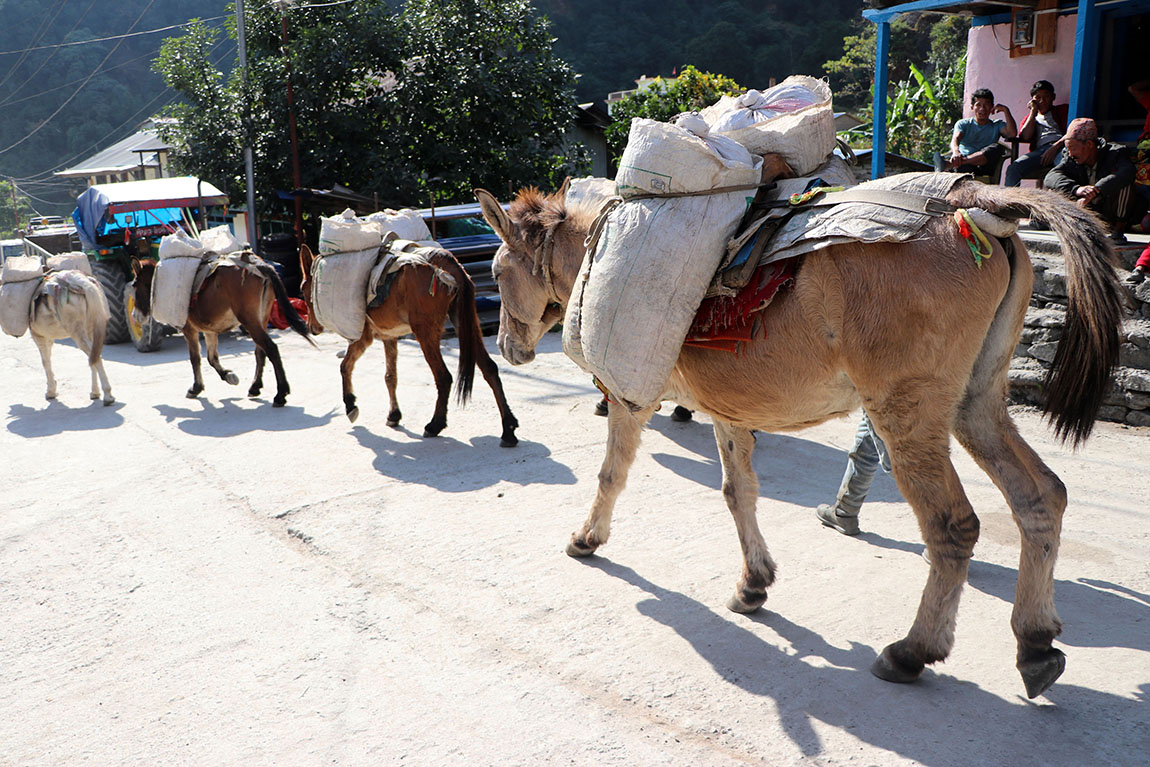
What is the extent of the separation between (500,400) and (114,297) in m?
8.42

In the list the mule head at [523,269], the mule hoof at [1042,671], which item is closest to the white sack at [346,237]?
the mule head at [523,269]

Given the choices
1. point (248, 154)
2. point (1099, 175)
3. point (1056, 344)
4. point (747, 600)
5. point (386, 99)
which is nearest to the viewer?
point (747, 600)

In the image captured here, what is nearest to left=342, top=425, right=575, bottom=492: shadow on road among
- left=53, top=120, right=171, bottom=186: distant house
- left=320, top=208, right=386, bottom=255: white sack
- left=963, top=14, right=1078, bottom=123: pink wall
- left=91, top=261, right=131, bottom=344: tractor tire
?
left=320, top=208, right=386, bottom=255: white sack

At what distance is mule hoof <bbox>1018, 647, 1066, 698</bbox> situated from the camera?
2748mm

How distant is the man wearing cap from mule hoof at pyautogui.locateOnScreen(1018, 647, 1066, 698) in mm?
5181

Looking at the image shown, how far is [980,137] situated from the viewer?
29.5 ft

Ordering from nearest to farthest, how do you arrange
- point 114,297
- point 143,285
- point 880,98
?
point 143,285 < point 880,98 < point 114,297

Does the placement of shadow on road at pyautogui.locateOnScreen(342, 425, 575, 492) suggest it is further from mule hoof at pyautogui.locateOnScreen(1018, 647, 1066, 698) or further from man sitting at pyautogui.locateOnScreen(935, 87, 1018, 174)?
man sitting at pyautogui.locateOnScreen(935, 87, 1018, 174)

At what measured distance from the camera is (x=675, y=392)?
362 centimetres

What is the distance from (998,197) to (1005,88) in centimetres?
938

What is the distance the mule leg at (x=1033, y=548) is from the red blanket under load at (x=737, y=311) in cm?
85

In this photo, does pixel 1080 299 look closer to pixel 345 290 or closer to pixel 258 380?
pixel 345 290

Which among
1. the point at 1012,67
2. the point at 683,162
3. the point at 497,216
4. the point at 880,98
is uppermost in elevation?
the point at 1012,67

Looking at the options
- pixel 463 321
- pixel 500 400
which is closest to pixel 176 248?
pixel 463 321
